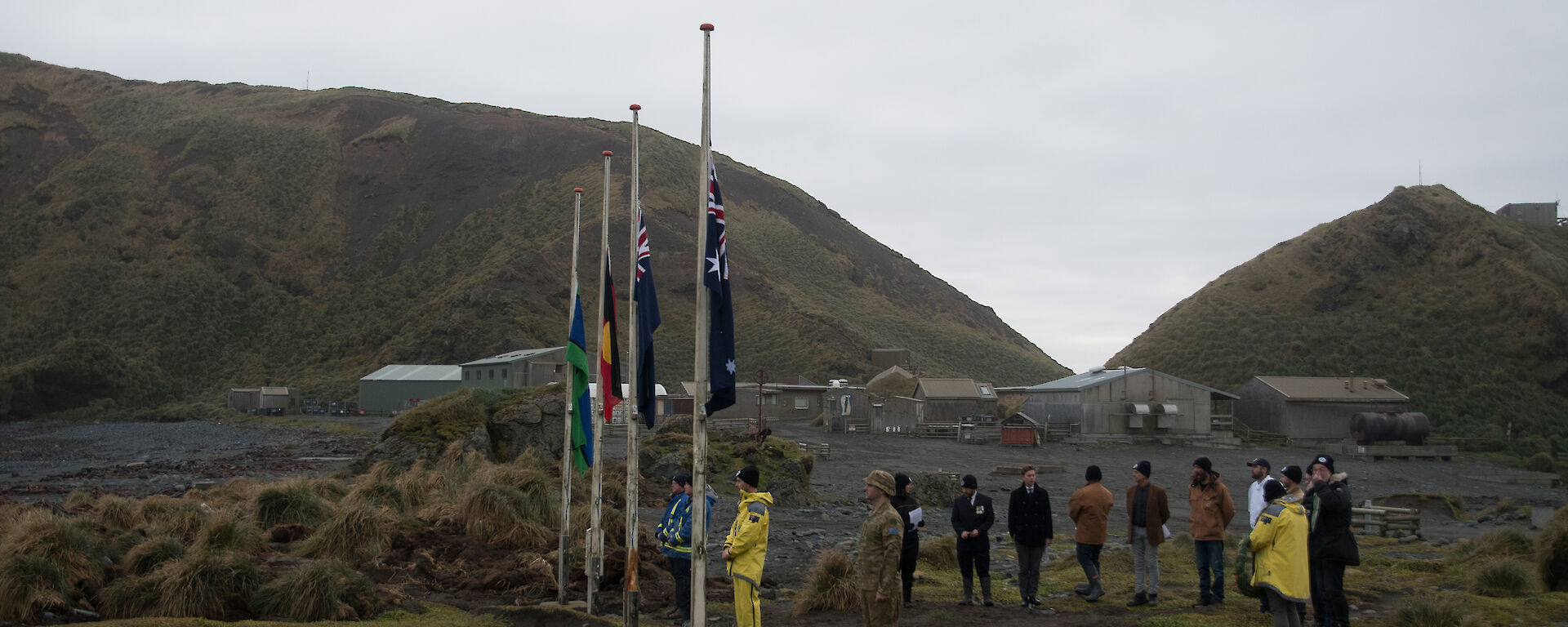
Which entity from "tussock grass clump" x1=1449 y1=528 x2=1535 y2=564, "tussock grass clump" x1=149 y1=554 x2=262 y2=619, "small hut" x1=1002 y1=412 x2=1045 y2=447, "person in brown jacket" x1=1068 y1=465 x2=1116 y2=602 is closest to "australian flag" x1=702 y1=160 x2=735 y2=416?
"person in brown jacket" x1=1068 y1=465 x2=1116 y2=602

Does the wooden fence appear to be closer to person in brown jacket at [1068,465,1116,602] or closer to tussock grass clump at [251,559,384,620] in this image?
person in brown jacket at [1068,465,1116,602]

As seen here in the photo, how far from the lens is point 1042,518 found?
1177 cm

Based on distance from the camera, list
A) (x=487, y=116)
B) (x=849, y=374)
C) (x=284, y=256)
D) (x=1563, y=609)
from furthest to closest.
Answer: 1. (x=487, y=116)
2. (x=284, y=256)
3. (x=849, y=374)
4. (x=1563, y=609)

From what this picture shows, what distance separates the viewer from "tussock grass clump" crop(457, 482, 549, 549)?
15266mm

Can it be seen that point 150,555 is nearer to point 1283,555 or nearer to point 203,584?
point 203,584

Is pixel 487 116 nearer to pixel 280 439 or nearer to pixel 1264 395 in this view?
pixel 280 439

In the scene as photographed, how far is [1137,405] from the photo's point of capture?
56.9 m

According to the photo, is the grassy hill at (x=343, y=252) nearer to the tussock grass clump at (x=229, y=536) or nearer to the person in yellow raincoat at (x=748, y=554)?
the tussock grass clump at (x=229, y=536)

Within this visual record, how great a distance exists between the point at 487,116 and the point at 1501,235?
107 meters

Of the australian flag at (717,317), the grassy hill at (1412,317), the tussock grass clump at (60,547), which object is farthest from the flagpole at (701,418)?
the grassy hill at (1412,317)

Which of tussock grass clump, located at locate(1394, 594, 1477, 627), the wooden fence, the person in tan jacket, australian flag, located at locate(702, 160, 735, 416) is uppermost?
australian flag, located at locate(702, 160, 735, 416)

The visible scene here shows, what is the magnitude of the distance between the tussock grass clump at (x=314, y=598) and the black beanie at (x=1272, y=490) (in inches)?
351

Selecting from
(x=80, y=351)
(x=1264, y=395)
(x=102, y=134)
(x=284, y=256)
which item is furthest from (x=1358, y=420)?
(x=102, y=134)

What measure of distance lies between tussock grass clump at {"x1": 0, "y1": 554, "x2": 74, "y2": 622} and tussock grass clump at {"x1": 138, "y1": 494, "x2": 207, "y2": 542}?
309 centimetres
